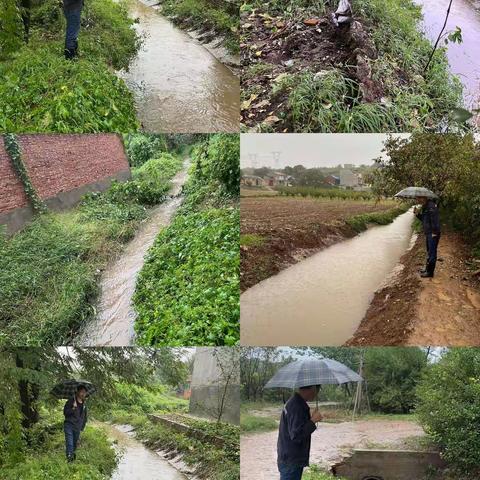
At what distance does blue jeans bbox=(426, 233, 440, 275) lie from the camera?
4.53 m

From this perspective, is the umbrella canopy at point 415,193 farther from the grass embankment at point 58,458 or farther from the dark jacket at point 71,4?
the dark jacket at point 71,4

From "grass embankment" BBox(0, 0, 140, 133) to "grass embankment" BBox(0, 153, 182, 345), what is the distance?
0.53m

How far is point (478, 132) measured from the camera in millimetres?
4680

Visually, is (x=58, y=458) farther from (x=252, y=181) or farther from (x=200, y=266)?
(x=252, y=181)

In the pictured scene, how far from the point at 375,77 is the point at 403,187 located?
98 centimetres

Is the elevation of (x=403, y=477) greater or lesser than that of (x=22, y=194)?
lesser

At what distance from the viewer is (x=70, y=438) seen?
16.0 ft

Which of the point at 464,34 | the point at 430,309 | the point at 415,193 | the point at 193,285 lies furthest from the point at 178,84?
the point at 430,309

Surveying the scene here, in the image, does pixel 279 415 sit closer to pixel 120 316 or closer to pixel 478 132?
pixel 120 316

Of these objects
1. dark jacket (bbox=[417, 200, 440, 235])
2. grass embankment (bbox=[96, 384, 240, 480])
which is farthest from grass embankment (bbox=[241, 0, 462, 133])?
grass embankment (bbox=[96, 384, 240, 480])

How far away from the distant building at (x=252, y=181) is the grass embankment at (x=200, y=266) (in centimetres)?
7

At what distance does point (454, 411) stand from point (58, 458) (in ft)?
10.8

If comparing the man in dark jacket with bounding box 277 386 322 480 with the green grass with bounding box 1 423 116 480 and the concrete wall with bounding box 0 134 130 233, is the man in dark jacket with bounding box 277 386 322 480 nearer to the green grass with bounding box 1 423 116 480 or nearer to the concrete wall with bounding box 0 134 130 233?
the green grass with bounding box 1 423 116 480

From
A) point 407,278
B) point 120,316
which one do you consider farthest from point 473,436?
point 120,316
